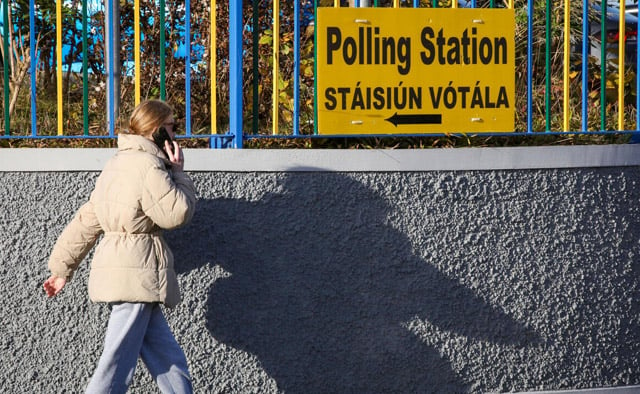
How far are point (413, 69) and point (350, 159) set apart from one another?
59 centimetres

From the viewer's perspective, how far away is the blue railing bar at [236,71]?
473 centimetres

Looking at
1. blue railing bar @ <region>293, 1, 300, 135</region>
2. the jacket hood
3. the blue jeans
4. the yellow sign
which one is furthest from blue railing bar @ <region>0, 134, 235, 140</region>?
the blue jeans

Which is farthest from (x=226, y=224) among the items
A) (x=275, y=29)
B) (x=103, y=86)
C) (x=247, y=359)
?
(x=103, y=86)

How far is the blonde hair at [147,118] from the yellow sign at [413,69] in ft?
3.19

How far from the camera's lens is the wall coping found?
15.1ft

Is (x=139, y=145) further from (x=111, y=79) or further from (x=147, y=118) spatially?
(x=111, y=79)

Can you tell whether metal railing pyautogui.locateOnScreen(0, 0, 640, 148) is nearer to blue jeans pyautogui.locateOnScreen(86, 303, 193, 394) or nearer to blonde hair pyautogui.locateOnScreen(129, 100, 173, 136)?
blonde hair pyautogui.locateOnScreen(129, 100, 173, 136)

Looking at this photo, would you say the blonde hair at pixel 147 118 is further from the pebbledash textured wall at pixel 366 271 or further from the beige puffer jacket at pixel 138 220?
the pebbledash textured wall at pixel 366 271

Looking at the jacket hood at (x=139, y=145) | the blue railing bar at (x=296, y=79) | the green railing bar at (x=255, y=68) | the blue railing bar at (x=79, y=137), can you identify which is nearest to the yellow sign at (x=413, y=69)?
the blue railing bar at (x=296, y=79)

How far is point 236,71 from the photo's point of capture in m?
4.75

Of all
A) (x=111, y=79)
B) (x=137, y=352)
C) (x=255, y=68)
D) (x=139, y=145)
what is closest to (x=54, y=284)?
(x=137, y=352)

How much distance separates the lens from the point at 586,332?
501 centimetres

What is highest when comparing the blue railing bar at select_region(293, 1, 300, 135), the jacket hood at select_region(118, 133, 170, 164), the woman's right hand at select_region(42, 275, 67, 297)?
the blue railing bar at select_region(293, 1, 300, 135)

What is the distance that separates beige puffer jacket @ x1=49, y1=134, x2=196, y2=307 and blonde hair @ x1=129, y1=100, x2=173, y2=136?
6cm
